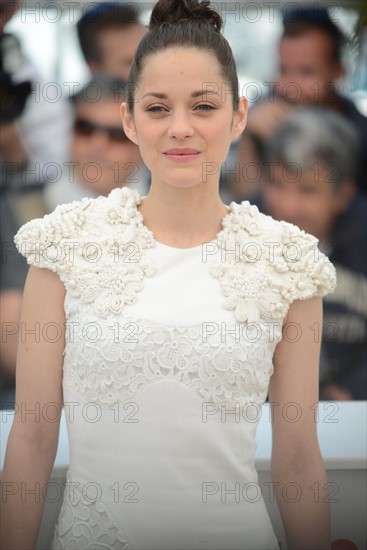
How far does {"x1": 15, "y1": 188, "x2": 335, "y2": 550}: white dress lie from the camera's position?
4.92 ft

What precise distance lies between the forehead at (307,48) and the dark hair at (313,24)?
0.04 ft

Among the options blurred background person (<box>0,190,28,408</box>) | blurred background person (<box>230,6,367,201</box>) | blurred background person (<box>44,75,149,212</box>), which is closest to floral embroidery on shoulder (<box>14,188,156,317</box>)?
blurred background person (<box>0,190,28,408</box>)

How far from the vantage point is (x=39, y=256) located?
60.4 inches

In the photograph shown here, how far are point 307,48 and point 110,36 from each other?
2.16ft

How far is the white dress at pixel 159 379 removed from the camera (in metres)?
1.50

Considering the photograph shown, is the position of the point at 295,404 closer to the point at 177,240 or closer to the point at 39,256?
the point at 177,240

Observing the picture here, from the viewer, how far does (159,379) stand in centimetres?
→ 150

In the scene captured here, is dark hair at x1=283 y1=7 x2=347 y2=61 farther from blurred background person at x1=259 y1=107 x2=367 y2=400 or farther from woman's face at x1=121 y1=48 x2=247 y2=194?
woman's face at x1=121 y1=48 x2=247 y2=194

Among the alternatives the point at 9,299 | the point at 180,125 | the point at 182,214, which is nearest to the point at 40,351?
the point at 182,214

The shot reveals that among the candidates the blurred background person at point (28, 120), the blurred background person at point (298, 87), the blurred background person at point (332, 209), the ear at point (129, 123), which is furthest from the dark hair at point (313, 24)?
the ear at point (129, 123)

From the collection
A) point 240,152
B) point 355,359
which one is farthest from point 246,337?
point 240,152

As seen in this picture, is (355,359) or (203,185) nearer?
(203,185)

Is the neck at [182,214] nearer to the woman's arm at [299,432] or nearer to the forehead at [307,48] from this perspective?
the woman's arm at [299,432]

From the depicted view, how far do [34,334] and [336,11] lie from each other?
181cm
